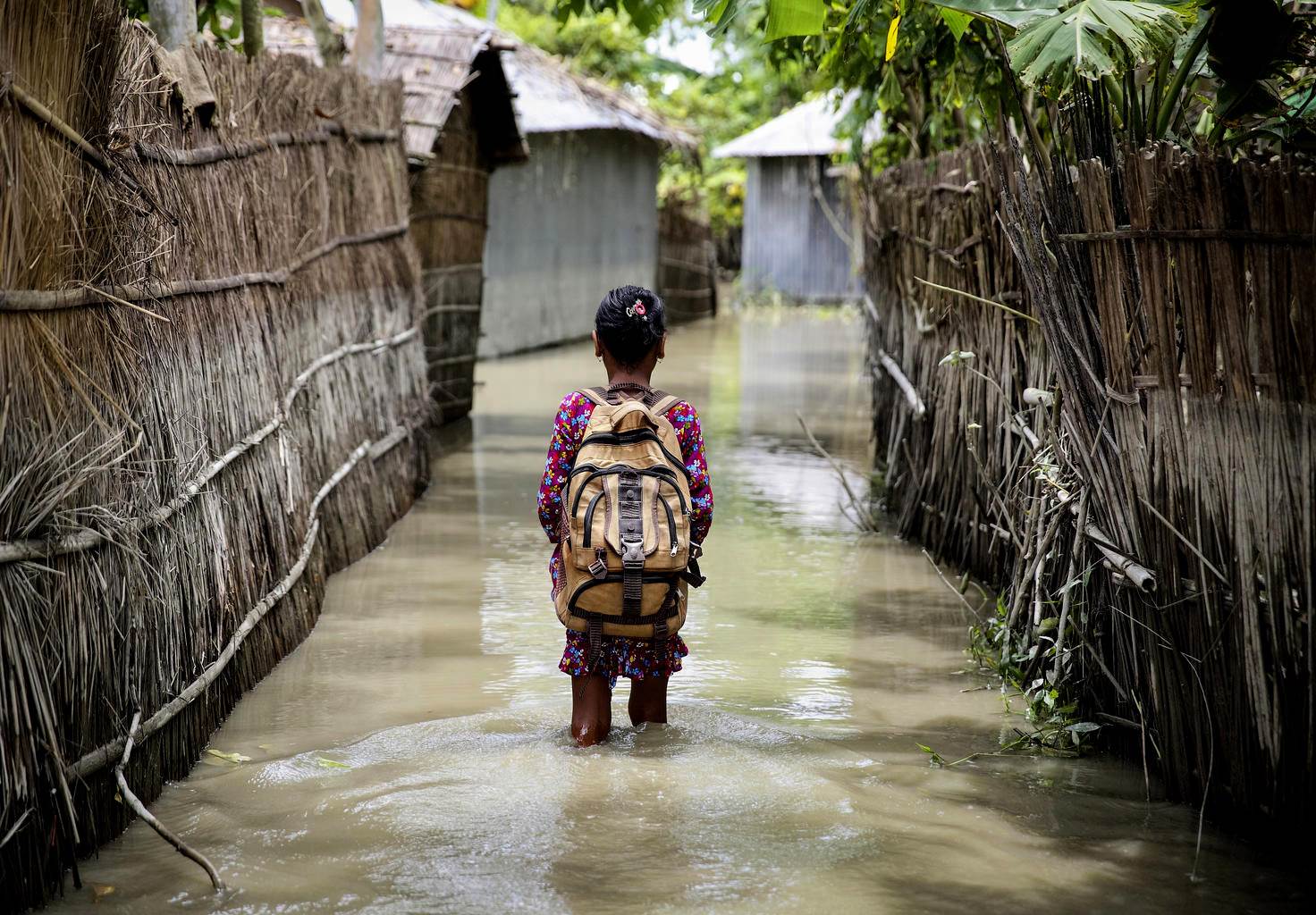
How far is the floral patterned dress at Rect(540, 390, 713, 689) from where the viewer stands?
3.75 metres

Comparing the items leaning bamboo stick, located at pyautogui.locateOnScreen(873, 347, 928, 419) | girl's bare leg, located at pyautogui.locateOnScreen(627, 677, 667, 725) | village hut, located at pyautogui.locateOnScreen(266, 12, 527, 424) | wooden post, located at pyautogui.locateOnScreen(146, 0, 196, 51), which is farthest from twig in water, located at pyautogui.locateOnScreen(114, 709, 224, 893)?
village hut, located at pyautogui.locateOnScreen(266, 12, 527, 424)

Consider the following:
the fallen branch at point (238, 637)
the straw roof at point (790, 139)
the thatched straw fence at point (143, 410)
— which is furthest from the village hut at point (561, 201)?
the thatched straw fence at point (143, 410)

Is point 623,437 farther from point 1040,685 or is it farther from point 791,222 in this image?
point 791,222

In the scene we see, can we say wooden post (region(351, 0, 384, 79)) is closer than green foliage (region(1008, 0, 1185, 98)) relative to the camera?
No

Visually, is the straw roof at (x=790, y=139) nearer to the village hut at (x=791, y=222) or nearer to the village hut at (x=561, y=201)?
the village hut at (x=791, y=222)

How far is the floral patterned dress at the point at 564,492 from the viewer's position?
148 inches

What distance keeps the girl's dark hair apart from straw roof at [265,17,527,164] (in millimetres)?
5770

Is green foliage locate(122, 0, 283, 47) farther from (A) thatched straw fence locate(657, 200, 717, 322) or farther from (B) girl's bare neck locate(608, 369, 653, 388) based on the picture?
(A) thatched straw fence locate(657, 200, 717, 322)

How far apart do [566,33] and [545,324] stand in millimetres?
9358

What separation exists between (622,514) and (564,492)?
0.22 metres

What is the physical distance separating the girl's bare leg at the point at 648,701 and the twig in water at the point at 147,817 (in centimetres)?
125

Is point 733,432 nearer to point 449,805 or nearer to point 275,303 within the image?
point 275,303

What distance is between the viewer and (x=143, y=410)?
374cm

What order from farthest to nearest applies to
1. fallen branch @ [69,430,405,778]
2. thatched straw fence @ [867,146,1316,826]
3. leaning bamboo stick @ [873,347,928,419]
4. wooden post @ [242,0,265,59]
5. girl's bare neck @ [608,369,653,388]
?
wooden post @ [242,0,265,59] → leaning bamboo stick @ [873,347,928,419] → girl's bare neck @ [608,369,653,388] → fallen branch @ [69,430,405,778] → thatched straw fence @ [867,146,1316,826]
